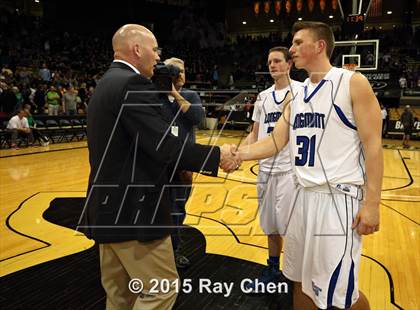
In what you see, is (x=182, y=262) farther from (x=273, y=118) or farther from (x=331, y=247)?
(x=331, y=247)

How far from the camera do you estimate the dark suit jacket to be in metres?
2.07

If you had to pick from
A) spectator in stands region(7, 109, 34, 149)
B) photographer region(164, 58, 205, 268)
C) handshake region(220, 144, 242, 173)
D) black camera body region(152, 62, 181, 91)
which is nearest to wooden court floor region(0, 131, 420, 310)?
photographer region(164, 58, 205, 268)

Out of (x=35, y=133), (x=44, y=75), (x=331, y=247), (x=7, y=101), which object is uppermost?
(x=44, y=75)

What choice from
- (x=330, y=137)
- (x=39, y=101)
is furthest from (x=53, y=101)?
(x=330, y=137)

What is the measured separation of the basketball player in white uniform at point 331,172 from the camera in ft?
7.14

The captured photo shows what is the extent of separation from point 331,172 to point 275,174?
1201 mm

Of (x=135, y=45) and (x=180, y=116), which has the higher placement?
(x=135, y=45)

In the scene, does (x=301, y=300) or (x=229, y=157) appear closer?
(x=301, y=300)

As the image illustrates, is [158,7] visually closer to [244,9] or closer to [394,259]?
[244,9]

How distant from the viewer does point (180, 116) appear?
3.58m

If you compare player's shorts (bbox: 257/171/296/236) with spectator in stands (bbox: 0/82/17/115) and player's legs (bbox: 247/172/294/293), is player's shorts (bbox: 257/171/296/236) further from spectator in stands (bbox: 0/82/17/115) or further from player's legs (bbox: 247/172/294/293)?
spectator in stands (bbox: 0/82/17/115)

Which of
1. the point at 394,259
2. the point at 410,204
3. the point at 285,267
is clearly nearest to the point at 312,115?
the point at 285,267

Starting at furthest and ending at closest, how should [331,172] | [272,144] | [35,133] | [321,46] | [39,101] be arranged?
1. [39,101]
2. [35,133]
3. [272,144]
4. [321,46]
5. [331,172]

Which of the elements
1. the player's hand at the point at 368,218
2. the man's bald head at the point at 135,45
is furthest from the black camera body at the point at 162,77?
the player's hand at the point at 368,218
